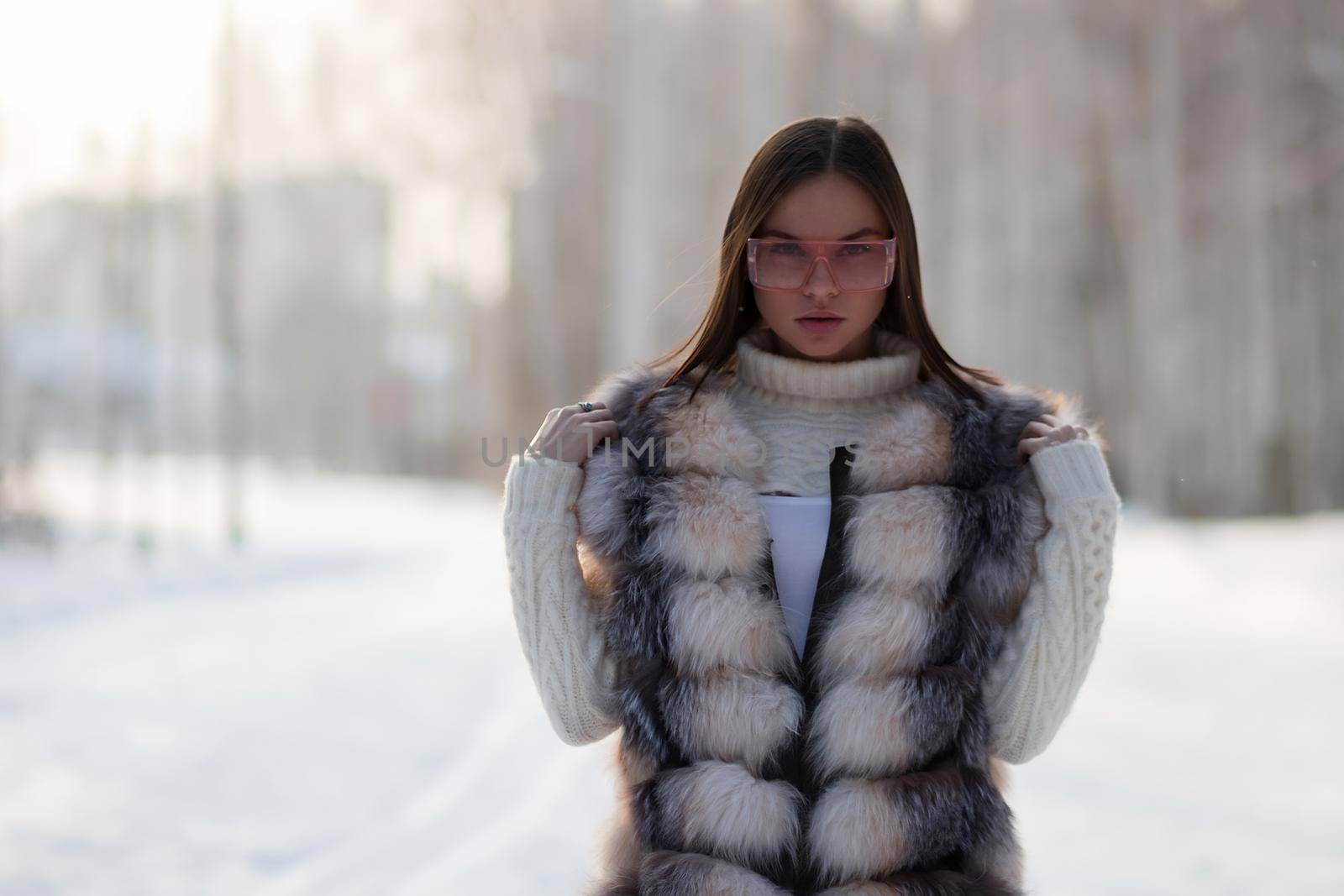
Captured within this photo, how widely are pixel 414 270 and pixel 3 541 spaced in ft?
29.1

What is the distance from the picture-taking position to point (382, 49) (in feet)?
42.3

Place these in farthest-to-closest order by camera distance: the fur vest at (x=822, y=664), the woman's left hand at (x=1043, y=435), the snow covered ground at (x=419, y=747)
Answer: the snow covered ground at (x=419, y=747)
the woman's left hand at (x=1043, y=435)
the fur vest at (x=822, y=664)

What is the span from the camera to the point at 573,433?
1564 mm

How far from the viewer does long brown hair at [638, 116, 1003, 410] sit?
152 cm

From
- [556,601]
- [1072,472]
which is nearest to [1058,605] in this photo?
[1072,472]

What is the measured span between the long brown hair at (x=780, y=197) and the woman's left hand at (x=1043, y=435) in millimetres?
110

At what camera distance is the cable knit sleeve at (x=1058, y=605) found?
4.63 ft

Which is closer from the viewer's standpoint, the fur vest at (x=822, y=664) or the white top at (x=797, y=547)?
the fur vest at (x=822, y=664)

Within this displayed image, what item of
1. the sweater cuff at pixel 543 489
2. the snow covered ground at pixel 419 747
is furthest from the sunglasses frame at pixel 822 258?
the snow covered ground at pixel 419 747

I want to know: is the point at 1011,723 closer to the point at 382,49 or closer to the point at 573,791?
the point at 573,791

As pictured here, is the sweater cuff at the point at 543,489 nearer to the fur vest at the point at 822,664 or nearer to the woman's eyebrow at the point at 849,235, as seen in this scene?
the fur vest at the point at 822,664

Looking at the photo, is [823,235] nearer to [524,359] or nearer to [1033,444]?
[1033,444]

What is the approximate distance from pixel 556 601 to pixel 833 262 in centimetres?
65

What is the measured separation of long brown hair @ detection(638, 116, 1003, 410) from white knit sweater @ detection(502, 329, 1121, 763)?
45 millimetres
